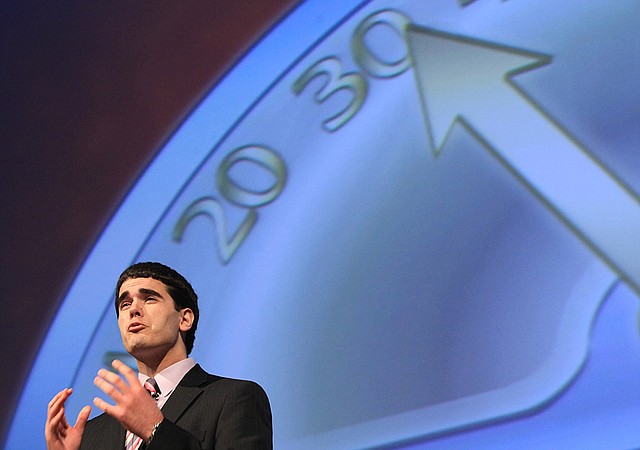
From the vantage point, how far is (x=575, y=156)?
259 centimetres

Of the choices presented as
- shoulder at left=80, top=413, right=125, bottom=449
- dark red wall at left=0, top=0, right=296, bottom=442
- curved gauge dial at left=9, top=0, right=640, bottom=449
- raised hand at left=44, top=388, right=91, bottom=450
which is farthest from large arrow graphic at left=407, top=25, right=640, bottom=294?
raised hand at left=44, top=388, right=91, bottom=450

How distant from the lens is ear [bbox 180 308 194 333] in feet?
6.72

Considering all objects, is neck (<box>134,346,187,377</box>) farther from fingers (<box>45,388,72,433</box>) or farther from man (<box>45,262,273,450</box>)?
fingers (<box>45,388,72,433</box>)

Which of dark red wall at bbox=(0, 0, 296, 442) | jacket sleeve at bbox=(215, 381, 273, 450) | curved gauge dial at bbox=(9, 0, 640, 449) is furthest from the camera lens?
dark red wall at bbox=(0, 0, 296, 442)

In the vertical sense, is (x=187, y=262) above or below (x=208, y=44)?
below

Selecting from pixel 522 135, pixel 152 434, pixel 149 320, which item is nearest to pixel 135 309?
pixel 149 320

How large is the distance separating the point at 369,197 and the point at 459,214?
304mm

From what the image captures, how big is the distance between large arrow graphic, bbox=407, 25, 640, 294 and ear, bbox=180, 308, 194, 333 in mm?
1038

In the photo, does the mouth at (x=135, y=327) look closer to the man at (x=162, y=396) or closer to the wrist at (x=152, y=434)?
the man at (x=162, y=396)

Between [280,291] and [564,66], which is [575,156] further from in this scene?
[280,291]

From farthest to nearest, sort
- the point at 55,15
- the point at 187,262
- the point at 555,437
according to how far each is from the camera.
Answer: the point at 55,15, the point at 187,262, the point at 555,437

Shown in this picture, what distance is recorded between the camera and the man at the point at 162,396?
5.45ft

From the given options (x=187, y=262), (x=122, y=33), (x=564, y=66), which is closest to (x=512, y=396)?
(x=564, y=66)

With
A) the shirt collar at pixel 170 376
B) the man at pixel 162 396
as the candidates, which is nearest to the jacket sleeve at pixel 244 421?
the man at pixel 162 396
